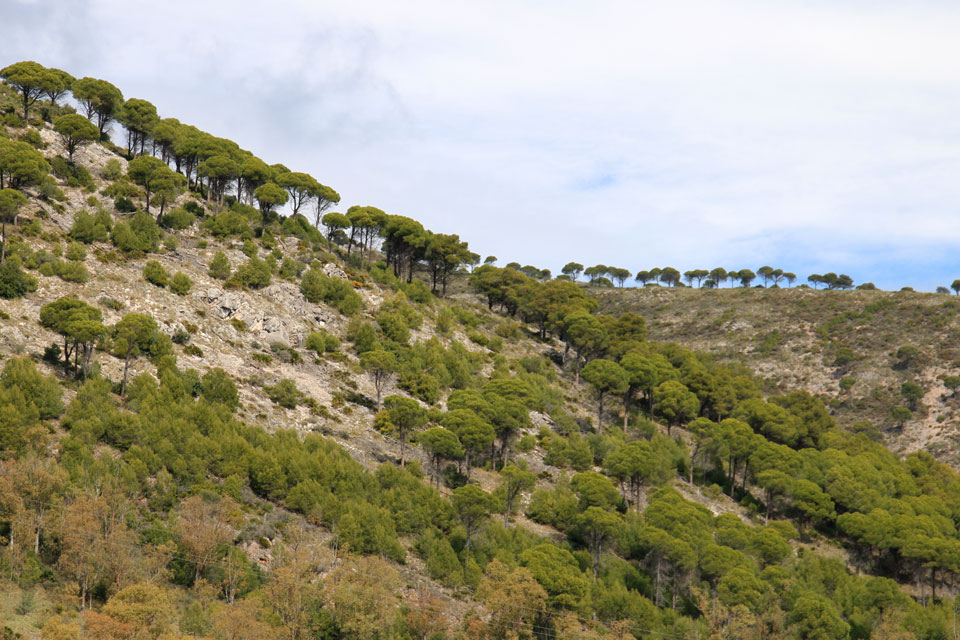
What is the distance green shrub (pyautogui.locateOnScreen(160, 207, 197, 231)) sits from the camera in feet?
252

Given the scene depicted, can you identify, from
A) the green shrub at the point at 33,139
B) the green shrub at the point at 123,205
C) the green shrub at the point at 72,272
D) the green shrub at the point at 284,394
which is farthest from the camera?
the green shrub at the point at 33,139

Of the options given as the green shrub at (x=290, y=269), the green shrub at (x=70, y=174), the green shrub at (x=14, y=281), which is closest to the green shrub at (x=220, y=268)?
the green shrub at (x=290, y=269)

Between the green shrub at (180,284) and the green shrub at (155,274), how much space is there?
2.24ft

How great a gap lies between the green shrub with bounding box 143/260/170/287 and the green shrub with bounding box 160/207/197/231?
10.6 meters

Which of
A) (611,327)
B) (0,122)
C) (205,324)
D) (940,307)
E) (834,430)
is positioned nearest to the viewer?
(205,324)

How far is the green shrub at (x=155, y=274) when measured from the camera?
66.4 meters

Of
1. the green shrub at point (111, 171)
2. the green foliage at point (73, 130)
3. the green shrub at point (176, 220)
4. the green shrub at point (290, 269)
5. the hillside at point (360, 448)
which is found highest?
the green foliage at point (73, 130)

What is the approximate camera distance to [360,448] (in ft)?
197

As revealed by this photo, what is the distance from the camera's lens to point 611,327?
310 feet

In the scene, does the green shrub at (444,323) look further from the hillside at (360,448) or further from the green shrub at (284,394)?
the green shrub at (284,394)

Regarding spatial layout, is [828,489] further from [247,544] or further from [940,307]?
[940,307]

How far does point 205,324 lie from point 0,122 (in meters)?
33.6

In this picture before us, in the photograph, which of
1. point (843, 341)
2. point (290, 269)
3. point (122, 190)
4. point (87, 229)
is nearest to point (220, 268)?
point (290, 269)

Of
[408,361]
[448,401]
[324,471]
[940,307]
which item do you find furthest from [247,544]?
[940,307]
